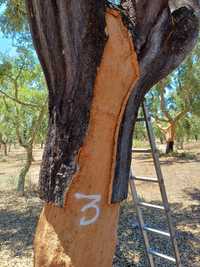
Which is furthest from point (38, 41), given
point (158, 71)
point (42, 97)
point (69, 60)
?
point (42, 97)

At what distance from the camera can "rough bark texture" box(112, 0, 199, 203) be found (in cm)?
222

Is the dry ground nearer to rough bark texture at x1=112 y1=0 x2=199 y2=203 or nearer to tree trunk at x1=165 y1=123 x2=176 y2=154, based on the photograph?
rough bark texture at x1=112 y1=0 x2=199 y2=203

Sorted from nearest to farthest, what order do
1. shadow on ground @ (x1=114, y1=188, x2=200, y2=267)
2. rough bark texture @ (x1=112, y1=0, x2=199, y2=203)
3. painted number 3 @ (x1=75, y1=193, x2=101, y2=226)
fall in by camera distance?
1. painted number 3 @ (x1=75, y1=193, x2=101, y2=226)
2. rough bark texture @ (x1=112, y1=0, x2=199, y2=203)
3. shadow on ground @ (x1=114, y1=188, x2=200, y2=267)

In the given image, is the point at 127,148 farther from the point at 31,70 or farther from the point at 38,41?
the point at 31,70

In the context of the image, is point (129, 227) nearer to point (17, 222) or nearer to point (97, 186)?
point (17, 222)

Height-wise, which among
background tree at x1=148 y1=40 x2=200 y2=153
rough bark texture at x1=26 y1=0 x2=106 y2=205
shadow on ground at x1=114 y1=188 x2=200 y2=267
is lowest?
shadow on ground at x1=114 y1=188 x2=200 y2=267

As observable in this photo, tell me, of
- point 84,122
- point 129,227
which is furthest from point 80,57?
point 129,227

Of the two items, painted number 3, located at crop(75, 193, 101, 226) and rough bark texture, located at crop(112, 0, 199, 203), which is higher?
rough bark texture, located at crop(112, 0, 199, 203)

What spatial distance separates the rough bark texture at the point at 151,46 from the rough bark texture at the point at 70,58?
273 mm

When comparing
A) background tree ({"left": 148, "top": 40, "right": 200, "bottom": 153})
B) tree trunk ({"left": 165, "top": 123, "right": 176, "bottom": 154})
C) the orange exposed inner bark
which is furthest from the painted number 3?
tree trunk ({"left": 165, "top": 123, "right": 176, "bottom": 154})

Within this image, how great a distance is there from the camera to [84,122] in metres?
2.09

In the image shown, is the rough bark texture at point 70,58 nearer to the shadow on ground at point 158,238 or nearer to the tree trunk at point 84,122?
the tree trunk at point 84,122

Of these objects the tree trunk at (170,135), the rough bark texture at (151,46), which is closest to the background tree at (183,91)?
the tree trunk at (170,135)

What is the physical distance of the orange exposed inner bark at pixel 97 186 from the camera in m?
2.07
